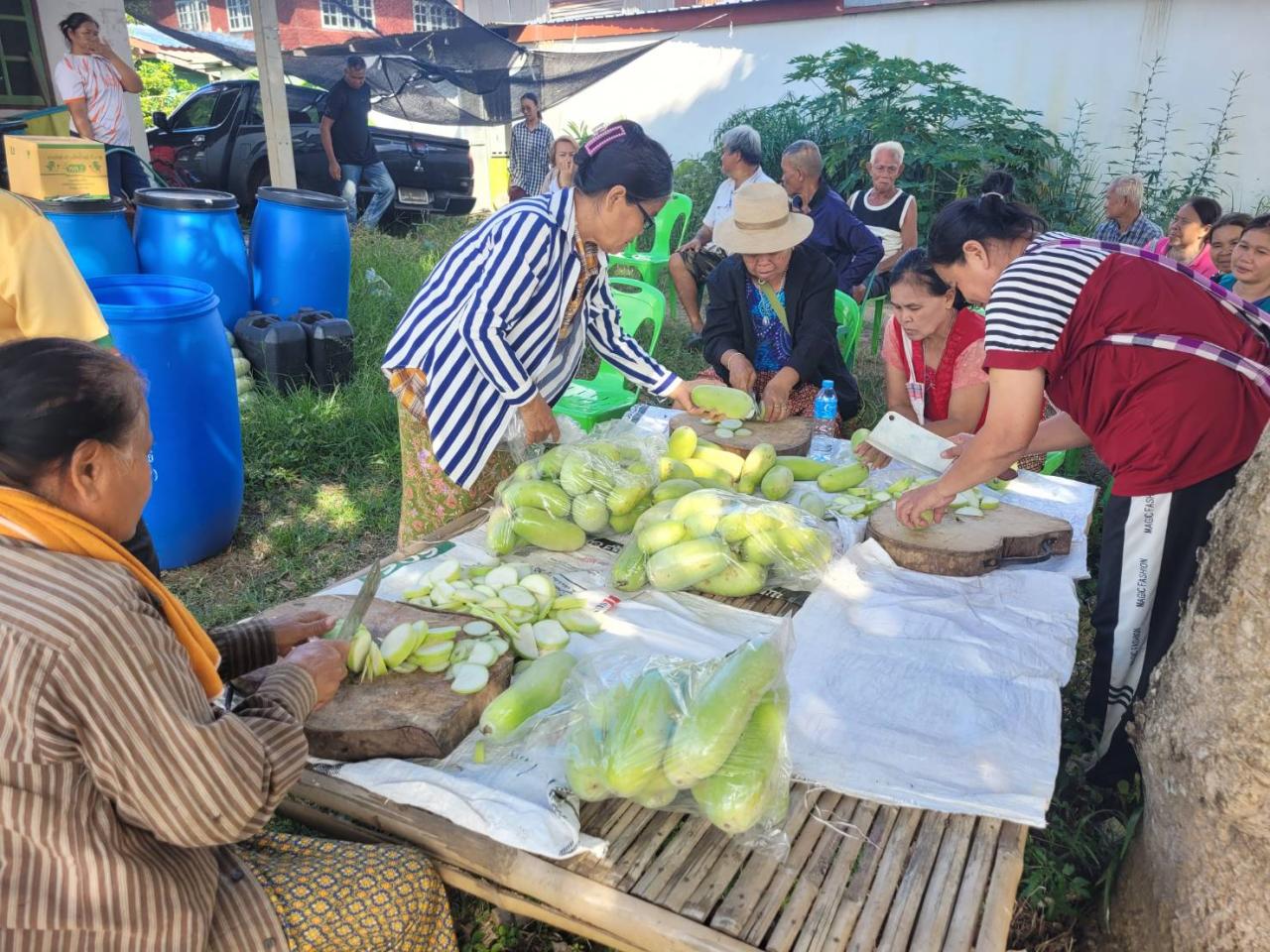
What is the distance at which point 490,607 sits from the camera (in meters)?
2.06

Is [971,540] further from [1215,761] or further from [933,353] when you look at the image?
[933,353]

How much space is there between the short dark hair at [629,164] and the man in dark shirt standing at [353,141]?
7.57 meters

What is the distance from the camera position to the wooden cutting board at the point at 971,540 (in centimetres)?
243

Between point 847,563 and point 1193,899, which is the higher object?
point 847,563

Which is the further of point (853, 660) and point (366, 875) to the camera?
point (853, 660)

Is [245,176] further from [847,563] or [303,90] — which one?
[847,563]

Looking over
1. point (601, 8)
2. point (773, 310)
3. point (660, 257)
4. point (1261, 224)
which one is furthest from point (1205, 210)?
point (601, 8)

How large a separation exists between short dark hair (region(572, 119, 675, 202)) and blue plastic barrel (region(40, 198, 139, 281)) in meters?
3.52

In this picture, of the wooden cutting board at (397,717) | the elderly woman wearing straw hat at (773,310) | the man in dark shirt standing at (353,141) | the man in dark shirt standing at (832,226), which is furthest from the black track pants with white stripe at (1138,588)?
the man in dark shirt standing at (353,141)

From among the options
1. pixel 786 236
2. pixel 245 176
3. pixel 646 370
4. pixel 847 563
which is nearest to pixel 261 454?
pixel 646 370

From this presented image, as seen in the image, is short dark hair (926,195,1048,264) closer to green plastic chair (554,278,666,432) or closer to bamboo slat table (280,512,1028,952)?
bamboo slat table (280,512,1028,952)

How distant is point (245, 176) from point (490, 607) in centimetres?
911

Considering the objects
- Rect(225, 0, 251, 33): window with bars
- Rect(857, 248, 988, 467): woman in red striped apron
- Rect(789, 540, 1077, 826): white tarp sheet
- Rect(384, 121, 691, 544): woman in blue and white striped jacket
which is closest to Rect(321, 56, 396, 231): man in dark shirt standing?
Rect(857, 248, 988, 467): woman in red striped apron

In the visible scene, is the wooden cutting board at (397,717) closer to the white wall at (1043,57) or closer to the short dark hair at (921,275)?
the short dark hair at (921,275)
